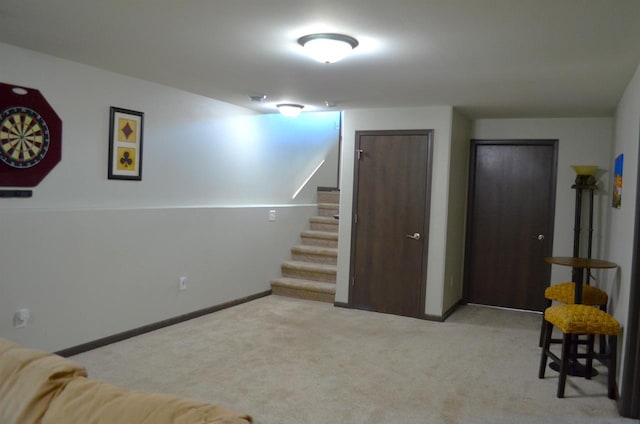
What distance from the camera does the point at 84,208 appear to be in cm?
383

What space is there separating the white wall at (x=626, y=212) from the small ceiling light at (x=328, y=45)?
6.23 ft

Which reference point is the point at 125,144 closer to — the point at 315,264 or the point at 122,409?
the point at 315,264

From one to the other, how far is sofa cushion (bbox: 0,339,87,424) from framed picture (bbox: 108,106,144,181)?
2818mm

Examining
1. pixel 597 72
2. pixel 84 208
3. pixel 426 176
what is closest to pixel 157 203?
pixel 84 208

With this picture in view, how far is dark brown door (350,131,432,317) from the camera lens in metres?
5.23

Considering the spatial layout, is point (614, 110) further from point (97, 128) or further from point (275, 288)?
point (97, 128)

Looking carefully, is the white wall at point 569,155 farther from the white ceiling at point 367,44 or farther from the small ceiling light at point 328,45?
the small ceiling light at point 328,45

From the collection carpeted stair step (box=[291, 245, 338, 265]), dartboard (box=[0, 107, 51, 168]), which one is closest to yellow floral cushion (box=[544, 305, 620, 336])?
carpeted stair step (box=[291, 245, 338, 265])

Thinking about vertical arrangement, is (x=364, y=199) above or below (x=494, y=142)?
below

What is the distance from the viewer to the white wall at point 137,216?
3461 millimetres

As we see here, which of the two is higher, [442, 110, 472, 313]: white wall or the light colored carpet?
[442, 110, 472, 313]: white wall

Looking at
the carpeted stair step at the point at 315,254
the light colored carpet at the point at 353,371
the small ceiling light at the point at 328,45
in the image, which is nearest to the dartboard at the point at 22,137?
the light colored carpet at the point at 353,371

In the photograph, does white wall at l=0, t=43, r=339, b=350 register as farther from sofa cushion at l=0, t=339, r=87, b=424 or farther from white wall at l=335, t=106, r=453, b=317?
sofa cushion at l=0, t=339, r=87, b=424

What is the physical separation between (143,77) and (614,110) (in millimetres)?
4492
